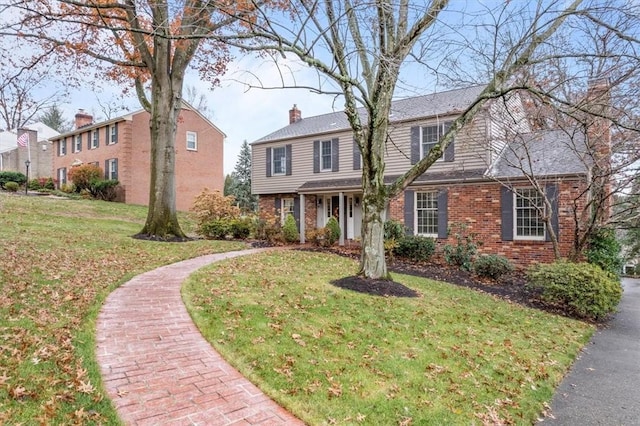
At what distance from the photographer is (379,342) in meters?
5.06

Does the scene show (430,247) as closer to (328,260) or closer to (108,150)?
(328,260)

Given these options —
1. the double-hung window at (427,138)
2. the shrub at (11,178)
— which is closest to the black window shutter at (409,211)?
the double-hung window at (427,138)

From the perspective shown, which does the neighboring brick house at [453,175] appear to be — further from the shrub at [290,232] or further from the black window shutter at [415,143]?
the shrub at [290,232]

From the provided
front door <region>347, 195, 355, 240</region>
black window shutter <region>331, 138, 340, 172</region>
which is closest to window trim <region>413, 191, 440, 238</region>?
front door <region>347, 195, 355, 240</region>

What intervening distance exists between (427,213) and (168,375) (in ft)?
37.6

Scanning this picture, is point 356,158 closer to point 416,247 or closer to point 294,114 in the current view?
point 416,247

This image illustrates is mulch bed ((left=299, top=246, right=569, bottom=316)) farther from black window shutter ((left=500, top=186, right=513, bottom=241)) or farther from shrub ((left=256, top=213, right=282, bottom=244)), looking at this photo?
shrub ((left=256, top=213, right=282, bottom=244))

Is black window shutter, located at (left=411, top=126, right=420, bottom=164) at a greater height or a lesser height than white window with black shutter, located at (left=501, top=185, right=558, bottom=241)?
greater

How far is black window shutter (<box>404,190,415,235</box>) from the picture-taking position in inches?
545

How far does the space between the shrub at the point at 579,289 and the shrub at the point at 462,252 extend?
3043mm

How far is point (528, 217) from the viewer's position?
11945 mm

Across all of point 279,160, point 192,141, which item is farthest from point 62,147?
point 279,160

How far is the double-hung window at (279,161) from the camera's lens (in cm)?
1791

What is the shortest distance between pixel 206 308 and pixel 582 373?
523 centimetres
